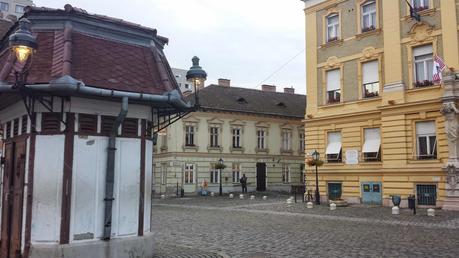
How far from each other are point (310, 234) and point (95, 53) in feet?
29.3

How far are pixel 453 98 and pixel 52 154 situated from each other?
19.6m

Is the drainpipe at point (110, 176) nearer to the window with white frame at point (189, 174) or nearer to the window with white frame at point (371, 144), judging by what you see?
the window with white frame at point (371, 144)

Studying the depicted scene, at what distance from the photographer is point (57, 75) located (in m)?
8.50

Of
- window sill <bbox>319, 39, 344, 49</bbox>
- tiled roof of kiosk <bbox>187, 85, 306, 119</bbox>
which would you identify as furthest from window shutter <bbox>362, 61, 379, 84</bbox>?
tiled roof of kiosk <bbox>187, 85, 306, 119</bbox>

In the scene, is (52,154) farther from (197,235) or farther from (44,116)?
(197,235)

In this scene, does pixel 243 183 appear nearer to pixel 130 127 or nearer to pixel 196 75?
pixel 196 75

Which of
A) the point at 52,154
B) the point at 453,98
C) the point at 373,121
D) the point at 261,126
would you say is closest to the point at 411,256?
the point at 52,154

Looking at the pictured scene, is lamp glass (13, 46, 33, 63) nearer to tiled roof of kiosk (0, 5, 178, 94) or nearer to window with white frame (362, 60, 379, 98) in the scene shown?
tiled roof of kiosk (0, 5, 178, 94)

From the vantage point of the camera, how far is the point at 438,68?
22.3 m

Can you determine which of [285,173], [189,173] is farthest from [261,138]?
[189,173]

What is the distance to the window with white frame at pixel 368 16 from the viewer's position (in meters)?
27.4

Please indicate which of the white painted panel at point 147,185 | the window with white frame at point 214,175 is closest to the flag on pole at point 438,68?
the white painted panel at point 147,185

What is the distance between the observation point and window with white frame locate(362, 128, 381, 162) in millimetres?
26562

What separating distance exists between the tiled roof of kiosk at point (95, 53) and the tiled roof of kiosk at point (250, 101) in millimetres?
32421
